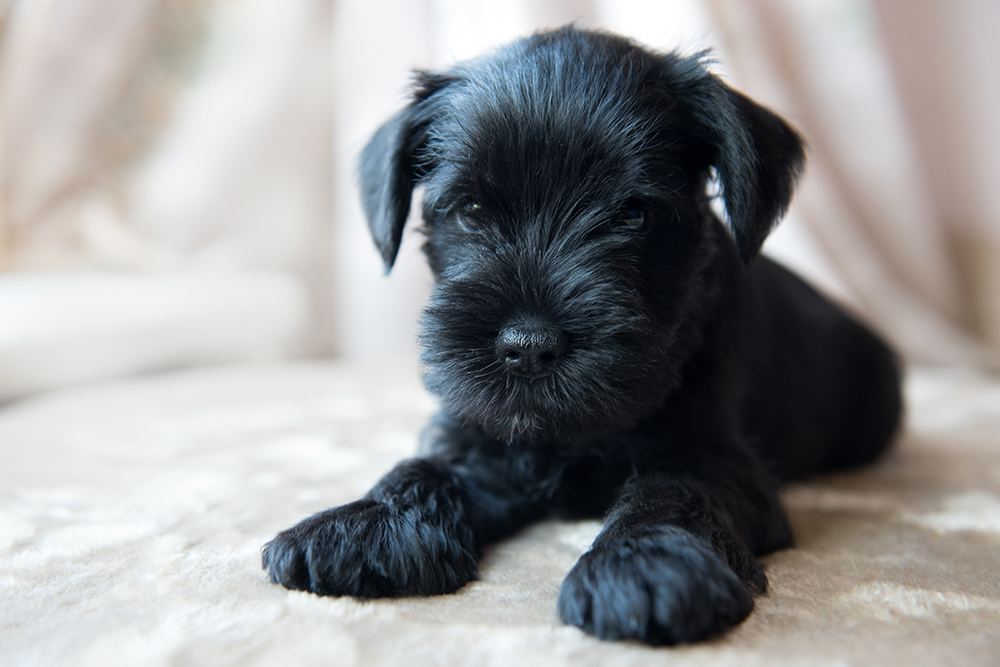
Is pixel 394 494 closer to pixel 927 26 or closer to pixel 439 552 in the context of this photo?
pixel 439 552

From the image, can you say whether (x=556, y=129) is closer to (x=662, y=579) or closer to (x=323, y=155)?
(x=662, y=579)

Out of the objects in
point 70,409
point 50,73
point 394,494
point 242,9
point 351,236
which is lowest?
point 70,409

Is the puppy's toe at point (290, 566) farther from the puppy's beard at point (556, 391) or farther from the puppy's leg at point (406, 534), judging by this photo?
the puppy's beard at point (556, 391)

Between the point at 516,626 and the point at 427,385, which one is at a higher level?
the point at 427,385

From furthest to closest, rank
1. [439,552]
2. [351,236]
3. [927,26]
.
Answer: [927,26] < [351,236] < [439,552]

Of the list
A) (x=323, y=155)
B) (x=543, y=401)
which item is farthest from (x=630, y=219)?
(x=323, y=155)

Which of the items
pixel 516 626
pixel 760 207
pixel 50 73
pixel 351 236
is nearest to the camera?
pixel 516 626

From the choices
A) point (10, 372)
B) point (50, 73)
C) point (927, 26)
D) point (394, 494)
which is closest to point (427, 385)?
point (394, 494)
